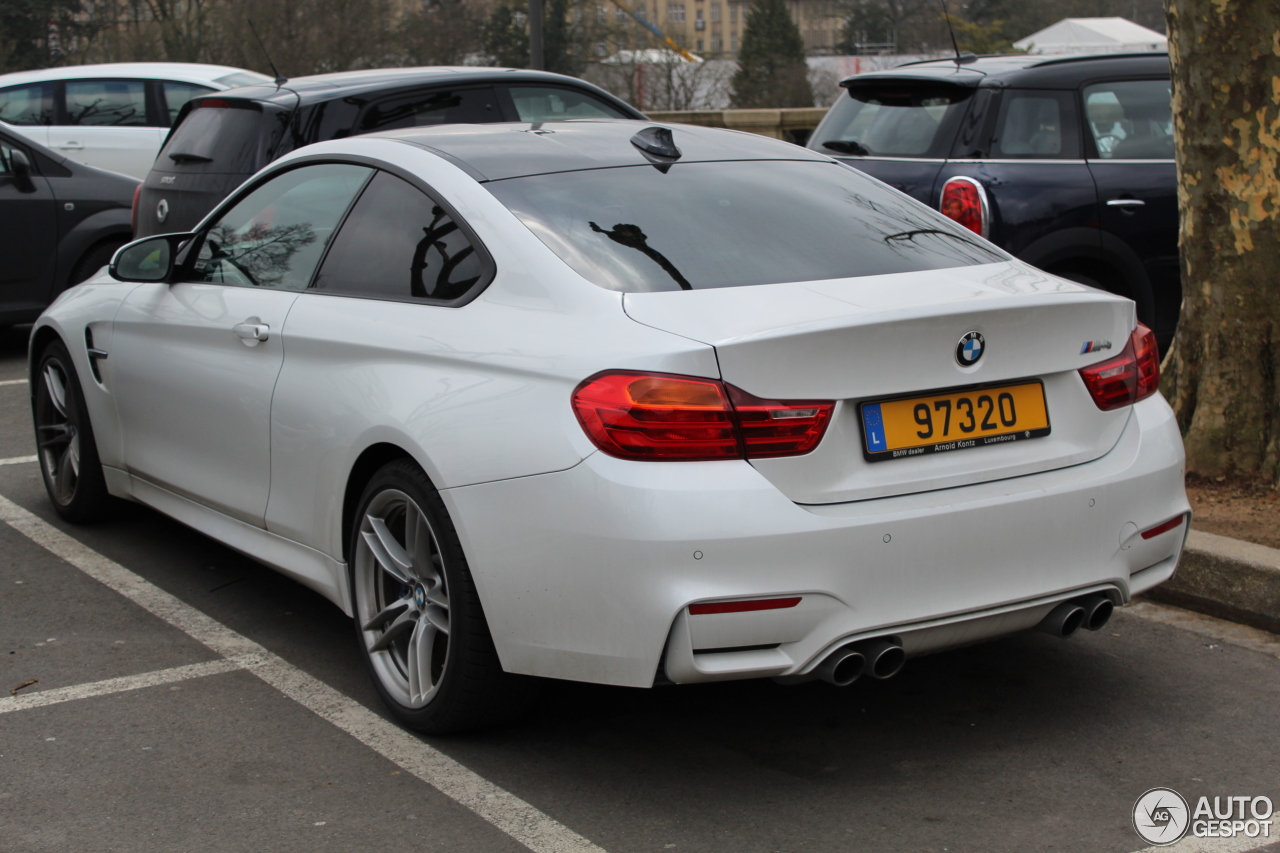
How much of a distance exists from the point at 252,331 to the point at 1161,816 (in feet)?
9.04

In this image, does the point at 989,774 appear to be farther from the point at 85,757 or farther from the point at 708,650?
the point at 85,757

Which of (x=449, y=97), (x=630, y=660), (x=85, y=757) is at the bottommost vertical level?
(x=85, y=757)

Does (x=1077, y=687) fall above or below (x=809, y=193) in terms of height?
below

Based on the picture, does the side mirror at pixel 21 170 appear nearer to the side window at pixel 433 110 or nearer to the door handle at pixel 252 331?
the side window at pixel 433 110

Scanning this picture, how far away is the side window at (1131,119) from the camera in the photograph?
7363 millimetres

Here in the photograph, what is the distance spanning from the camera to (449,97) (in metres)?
7.77

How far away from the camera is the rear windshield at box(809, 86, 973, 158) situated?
24.5 feet

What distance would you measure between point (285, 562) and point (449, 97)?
13.5 ft

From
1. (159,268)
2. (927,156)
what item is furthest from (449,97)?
(159,268)

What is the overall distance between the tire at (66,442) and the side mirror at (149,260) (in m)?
0.64

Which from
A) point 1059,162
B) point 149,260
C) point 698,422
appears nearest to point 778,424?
point 698,422

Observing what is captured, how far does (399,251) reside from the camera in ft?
13.0

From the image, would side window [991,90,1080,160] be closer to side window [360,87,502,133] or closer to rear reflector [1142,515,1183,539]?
side window [360,87,502,133]

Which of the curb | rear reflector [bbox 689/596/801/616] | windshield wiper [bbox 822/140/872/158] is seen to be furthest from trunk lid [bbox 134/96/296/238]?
rear reflector [bbox 689/596/801/616]
